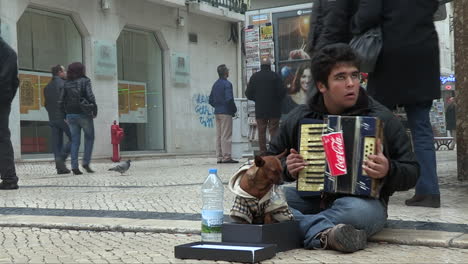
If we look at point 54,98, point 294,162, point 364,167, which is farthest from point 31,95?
point 364,167

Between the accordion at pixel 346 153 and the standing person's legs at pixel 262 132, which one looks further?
the standing person's legs at pixel 262 132

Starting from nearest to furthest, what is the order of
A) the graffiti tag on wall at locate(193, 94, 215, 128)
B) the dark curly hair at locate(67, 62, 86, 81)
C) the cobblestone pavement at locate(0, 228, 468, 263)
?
the cobblestone pavement at locate(0, 228, 468, 263)
the dark curly hair at locate(67, 62, 86, 81)
the graffiti tag on wall at locate(193, 94, 215, 128)

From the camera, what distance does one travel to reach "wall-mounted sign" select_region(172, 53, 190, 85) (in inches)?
796

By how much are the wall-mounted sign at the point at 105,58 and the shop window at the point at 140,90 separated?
0.79 metres

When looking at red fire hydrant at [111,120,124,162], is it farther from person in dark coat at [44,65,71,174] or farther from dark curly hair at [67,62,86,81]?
dark curly hair at [67,62,86,81]

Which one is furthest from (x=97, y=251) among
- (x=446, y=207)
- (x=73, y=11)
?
(x=73, y=11)

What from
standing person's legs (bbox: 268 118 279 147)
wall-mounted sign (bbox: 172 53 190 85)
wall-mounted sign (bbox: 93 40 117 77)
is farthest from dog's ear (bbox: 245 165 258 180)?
wall-mounted sign (bbox: 172 53 190 85)

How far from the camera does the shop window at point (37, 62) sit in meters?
15.1

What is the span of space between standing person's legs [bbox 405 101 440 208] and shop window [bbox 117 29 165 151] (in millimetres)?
14032

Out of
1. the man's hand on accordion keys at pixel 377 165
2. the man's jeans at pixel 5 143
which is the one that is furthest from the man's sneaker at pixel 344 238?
the man's jeans at pixel 5 143

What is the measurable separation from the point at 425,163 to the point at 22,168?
10.1 meters

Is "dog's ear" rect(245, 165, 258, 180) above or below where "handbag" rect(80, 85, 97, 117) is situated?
below

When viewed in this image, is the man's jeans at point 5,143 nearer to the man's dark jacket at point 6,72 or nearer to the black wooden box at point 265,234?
the man's dark jacket at point 6,72

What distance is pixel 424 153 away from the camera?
4824 mm
